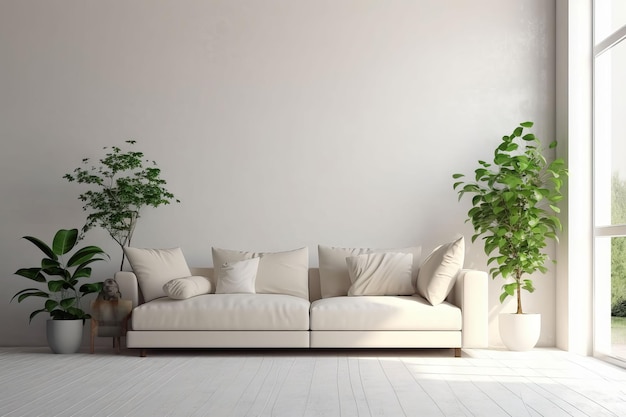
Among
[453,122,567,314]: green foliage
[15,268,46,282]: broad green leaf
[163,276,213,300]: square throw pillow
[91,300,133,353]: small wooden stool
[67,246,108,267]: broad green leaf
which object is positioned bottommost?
[91,300,133,353]: small wooden stool

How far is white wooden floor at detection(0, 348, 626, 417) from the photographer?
3721mm

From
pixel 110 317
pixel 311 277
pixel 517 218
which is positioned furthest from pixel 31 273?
pixel 517 218

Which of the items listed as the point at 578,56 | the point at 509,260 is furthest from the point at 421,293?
the point at 578,56

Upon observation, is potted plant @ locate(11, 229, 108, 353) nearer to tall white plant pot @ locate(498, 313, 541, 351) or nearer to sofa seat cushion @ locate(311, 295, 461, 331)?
sofa seat cushion @ locate(311, 295, 461, 331)

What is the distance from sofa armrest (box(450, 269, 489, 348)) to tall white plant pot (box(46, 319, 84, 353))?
3132 mm

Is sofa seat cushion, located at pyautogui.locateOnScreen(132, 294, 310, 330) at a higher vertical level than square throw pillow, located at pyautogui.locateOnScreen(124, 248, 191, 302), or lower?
lower

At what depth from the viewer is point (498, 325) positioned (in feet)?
21.2

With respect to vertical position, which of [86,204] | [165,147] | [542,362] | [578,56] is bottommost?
[542,362]

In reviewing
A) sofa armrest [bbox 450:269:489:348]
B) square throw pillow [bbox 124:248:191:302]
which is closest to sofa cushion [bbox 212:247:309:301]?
square throw pillow [bbox 124:248:191:302]

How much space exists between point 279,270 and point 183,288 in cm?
95

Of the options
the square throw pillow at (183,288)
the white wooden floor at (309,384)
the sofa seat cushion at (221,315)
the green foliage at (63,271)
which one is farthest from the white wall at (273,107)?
the white wooden floor at (309,384)

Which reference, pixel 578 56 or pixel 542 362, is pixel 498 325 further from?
pixel 578 56

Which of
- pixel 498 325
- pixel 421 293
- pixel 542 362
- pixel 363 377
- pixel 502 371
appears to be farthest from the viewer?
pixel 498 325

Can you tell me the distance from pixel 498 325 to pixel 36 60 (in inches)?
192
